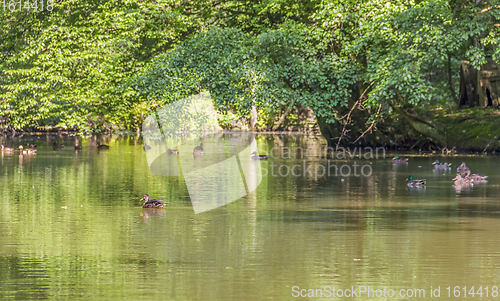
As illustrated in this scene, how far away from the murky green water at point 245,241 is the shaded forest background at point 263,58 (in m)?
8.25

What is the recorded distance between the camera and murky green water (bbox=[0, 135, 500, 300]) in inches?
321

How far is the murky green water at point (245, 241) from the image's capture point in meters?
8.16

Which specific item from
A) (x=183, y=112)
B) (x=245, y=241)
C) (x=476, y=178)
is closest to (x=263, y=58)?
(x=476, y=178)

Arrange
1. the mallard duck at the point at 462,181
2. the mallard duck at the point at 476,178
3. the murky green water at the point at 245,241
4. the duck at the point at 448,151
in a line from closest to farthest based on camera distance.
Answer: the murky green water at the point at 245,241 → the mallard duck at the point at 462,181 → the mallard duck at the point at 476,178 → the duck at the point at 448,151

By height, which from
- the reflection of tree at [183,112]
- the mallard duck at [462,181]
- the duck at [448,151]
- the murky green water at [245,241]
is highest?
the reflection of tree at [183,112]

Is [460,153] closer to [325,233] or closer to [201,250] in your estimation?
[325,233]

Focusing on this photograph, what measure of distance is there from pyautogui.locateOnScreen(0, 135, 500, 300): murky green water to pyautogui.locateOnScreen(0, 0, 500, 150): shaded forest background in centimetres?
825

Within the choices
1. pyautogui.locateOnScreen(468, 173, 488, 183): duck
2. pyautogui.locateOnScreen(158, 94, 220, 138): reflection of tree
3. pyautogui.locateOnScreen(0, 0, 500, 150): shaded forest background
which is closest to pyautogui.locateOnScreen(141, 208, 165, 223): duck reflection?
pyautogui.locateOnScreen(468, 173, 488, 183): duck

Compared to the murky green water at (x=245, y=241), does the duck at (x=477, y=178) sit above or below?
above

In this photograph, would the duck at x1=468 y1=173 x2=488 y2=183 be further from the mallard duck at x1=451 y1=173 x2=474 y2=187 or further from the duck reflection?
the duck reflection

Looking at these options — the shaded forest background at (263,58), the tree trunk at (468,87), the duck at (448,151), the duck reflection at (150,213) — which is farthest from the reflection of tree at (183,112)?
the duck reflection at (150,213)

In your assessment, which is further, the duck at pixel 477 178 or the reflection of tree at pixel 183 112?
the reflection of tree at pixel 183 112

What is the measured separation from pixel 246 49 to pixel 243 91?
1973mm

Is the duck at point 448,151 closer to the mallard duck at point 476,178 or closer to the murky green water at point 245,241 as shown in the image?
the mallard duck at point 476,178
